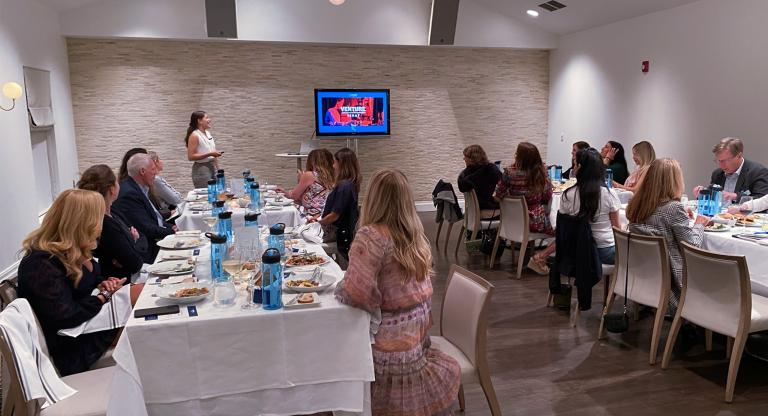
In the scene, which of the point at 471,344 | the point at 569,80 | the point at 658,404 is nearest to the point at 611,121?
the point at 569,80

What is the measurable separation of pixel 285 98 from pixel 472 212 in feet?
13.8

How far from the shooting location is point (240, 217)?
472 cm

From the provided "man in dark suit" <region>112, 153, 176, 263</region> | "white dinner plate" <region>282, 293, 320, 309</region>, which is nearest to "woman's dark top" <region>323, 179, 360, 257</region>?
"man in dark suit" <region>112, 153, 176, 263</region>

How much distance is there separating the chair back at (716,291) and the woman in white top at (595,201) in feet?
2.62

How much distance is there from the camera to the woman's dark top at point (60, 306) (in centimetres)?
239

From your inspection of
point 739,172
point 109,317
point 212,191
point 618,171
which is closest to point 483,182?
point 618,171

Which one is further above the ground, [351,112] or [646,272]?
[351,112]

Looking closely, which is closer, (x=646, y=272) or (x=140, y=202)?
(x=646, y=272)

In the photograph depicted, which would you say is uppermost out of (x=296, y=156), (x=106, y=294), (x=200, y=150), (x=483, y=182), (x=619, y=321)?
(x=200, y=150)

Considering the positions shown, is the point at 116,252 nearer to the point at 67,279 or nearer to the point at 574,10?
the point at 67,279

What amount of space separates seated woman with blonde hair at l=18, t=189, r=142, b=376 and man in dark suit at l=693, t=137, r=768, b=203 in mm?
4547

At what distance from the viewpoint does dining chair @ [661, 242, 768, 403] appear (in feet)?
9.72

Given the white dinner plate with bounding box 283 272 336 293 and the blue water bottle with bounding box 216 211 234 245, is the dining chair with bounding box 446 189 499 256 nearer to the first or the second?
the blue water bottle with bounding box 216 211 234 245

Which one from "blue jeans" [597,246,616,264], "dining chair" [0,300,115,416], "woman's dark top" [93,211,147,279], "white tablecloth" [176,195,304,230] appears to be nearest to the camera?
"dining chair" [0,300,115,416]
